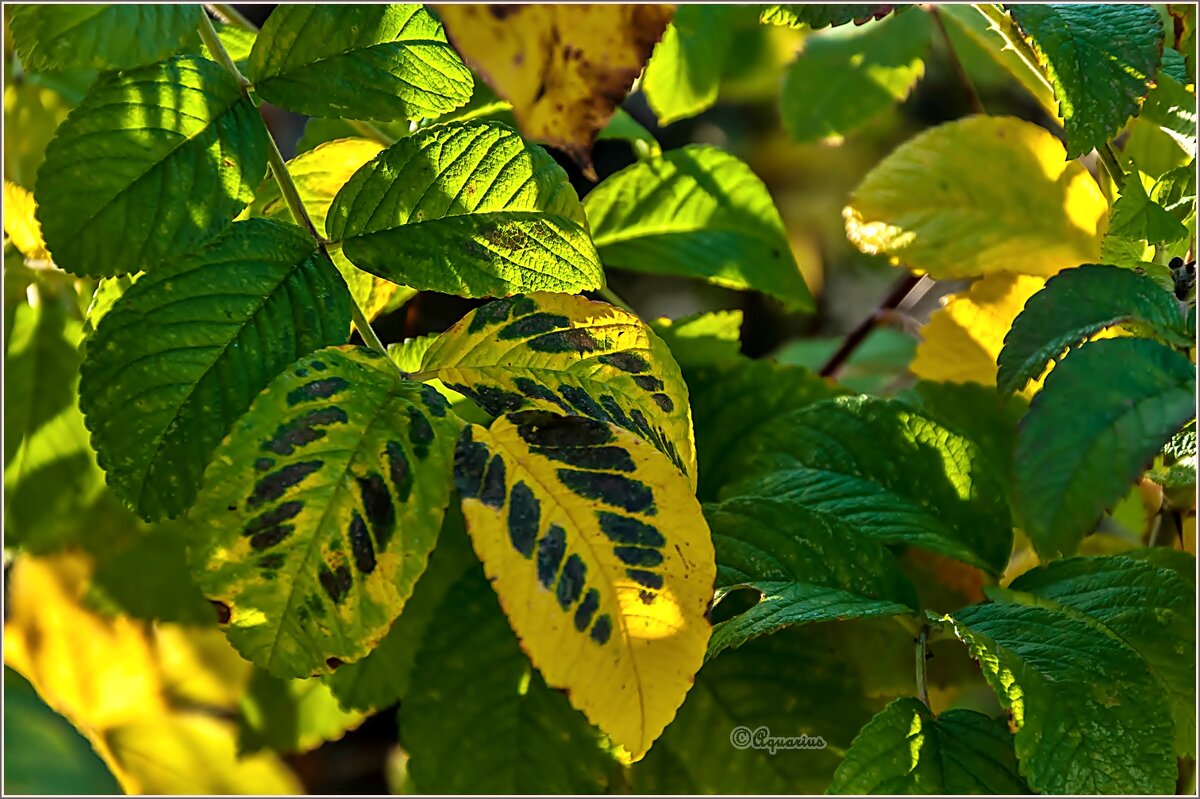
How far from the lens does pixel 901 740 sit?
669 millimetres

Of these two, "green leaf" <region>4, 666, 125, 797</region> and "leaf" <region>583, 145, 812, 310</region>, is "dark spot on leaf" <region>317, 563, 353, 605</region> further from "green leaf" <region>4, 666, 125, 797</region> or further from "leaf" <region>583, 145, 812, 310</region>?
"leaf" <region>583, 145, 812, 310</region>

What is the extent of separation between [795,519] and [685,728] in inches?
8.2

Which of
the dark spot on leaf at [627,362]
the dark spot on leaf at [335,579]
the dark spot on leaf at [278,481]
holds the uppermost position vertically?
the dark spot on leaf at [627,362]

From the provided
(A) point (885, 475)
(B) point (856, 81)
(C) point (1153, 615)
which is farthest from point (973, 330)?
(B) point (856, 81)

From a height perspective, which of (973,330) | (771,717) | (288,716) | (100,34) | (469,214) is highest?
(100,34)

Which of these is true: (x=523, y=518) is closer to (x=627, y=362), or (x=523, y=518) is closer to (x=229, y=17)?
(x=627, y=362)

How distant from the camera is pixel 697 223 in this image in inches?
42.1

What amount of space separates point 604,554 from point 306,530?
0.48 ft

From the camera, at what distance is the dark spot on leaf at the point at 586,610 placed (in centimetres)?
56

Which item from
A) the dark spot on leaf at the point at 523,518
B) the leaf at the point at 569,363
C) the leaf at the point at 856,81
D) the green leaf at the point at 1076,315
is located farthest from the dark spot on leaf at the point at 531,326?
the leaf at the point at 856,81

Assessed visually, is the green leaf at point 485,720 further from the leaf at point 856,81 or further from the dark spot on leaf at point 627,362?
the leaf at point 856,81

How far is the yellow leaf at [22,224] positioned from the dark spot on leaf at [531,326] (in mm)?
540

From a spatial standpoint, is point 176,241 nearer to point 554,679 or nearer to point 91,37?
point 91,37

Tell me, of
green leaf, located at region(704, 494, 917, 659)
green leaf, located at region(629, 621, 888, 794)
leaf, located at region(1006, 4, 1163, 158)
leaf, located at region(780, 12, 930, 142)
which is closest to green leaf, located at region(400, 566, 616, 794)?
green leaf, located at region(629, 621, 888, 794)
